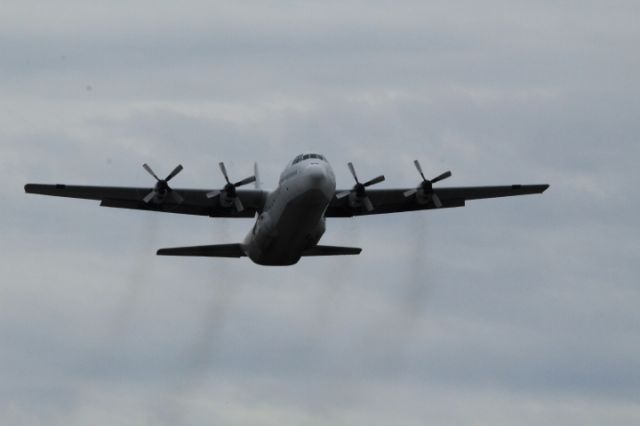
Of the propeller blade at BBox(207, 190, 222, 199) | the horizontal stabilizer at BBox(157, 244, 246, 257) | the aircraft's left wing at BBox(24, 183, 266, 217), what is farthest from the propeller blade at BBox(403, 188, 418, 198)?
the propeller blade at BBox(207, 190, 222, 199)

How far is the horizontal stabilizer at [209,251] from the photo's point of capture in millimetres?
55719

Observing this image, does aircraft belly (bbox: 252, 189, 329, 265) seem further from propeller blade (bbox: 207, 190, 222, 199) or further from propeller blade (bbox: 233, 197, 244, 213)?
propeller blade (bbox: 207, 190, 222, 199)

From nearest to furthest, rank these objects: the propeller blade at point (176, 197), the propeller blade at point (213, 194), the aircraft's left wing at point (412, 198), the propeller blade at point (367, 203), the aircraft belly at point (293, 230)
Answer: the aircraft belly at point (293, 230)
the propeller blade at point (176, 197)
the propeller blade at point (213, 194)
the propeller blade at point (367, 203)
the aircraft's left wing at point (412, 198)

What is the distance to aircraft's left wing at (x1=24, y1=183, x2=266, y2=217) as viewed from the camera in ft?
182

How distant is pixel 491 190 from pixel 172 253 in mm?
13639

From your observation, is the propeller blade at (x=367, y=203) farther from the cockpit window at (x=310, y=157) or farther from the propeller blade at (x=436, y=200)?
the cockpit window at (x=310, y=157)

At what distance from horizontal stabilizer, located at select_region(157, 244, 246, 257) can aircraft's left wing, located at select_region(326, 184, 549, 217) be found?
443 cm

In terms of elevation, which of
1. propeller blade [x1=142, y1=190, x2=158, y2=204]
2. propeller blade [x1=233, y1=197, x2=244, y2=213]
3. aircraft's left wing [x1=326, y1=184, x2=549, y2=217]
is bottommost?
aircraft's left wing [x1=326, y1=184, x2=549, y2=217]

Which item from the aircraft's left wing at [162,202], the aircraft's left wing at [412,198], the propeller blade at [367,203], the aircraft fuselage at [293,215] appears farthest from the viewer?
the aircraft's left wing at [412,198]

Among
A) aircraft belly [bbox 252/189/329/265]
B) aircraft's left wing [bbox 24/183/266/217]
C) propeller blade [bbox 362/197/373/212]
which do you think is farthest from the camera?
propeller blade [bbox 362/197/373/212]

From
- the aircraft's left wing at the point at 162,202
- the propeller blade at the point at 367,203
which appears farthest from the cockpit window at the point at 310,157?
the propeller blade at the point at 367,203

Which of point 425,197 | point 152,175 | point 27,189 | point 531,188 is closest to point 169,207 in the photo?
point 152,175

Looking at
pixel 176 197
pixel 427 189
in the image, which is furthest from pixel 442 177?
pixel 176 197

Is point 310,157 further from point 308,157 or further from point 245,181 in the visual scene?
point 245,181
